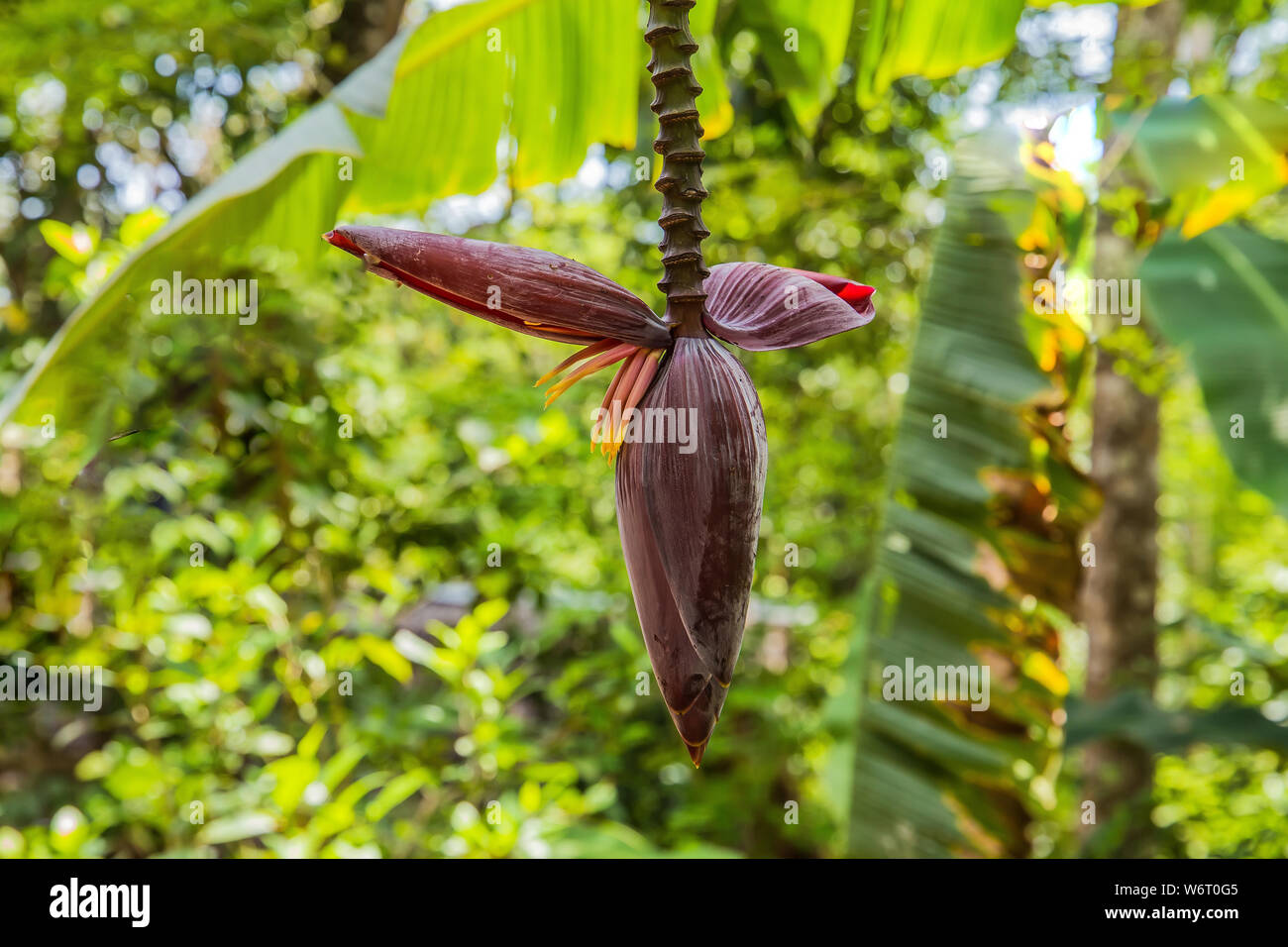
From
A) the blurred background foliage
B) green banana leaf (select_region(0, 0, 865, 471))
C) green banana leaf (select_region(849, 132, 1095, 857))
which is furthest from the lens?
green banana leaf (select_region(849, 132, 1095, 857))

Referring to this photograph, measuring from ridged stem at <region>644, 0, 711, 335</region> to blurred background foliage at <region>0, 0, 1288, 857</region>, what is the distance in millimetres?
373

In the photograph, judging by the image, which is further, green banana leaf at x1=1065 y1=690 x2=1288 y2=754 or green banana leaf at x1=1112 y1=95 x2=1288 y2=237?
green banana leaf at x1=1065 y1=690 x2=1288 y2=754

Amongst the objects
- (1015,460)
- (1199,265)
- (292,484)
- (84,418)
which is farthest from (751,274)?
(292,484)

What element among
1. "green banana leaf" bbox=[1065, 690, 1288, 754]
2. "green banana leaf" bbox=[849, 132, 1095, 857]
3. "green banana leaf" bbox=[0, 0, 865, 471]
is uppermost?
"green banana leaf" bbox=[0, 0, 865, 471]

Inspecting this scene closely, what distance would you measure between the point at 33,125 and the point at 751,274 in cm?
200

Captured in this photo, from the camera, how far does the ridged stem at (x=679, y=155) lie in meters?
0.17

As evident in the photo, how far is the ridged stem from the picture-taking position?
0.17 metres

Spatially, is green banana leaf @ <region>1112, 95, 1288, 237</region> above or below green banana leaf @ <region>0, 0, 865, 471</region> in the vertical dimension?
above

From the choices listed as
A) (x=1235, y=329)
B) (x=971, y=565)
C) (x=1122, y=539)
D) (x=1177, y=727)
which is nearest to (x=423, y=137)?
(x=971, y=565)

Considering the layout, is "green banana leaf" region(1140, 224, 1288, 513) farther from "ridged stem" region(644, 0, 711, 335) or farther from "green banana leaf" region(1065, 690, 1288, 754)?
"ridged stem" region(644, 0, 711, 335)

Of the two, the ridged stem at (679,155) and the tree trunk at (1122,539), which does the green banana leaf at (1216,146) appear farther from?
the ridged stem at (679,155)

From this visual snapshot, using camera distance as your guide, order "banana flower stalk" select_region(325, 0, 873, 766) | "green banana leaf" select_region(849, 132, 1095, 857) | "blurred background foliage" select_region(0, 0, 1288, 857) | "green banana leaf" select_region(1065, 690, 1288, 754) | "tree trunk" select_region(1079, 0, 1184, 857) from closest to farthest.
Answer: "banana flower stalk" select_region(325, 0, 873, 766)
"blurred background foliage" select_region(0, 0, 1288, 857)
"green banana leaf" select_region(849, 132, 1095, 857)
"green banana leaf" select_region(1065, 690, 1288, 754)
"tree trunk" select_region(1079, 0, 1184, 857)

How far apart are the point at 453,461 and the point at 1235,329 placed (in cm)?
120

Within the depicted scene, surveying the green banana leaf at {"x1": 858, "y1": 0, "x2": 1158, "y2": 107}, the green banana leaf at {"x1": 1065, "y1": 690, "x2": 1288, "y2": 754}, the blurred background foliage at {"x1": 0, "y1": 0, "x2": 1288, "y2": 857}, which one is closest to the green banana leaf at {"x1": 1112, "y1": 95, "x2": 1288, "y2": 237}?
the blurred background foliage at {"x1": 0, "y1": 0, "x2": 1288, "y2": 857}
